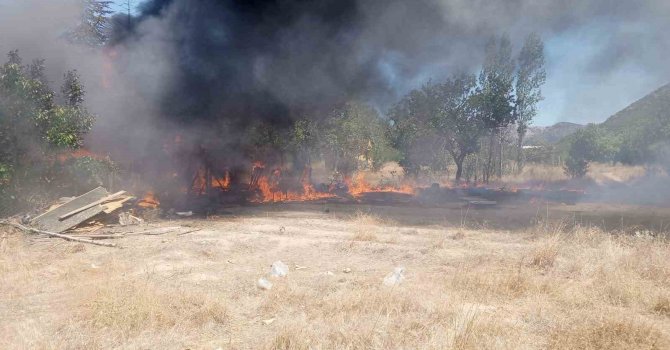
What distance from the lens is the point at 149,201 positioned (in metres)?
14.3

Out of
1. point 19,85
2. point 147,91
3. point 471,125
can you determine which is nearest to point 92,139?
point 147,91

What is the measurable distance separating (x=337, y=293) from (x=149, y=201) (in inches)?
425

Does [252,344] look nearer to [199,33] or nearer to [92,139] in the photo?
[92,139]

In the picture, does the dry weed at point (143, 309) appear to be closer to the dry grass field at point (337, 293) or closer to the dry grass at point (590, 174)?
the dry grass field at point (337, 293)

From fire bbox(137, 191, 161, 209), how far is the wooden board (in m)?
2.63

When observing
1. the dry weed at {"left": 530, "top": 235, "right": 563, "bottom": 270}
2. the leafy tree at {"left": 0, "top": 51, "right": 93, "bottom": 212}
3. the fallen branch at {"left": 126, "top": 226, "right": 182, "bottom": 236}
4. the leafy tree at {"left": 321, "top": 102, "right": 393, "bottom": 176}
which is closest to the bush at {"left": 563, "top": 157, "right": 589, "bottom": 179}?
the leafy tree at {"left": 321, "top": 102, "right": 393, "bottom": 176}

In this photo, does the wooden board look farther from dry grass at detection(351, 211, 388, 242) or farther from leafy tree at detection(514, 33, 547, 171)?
leafy tree at detection(514, 33, 547, 171)

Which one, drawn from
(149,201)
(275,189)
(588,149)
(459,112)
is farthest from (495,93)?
(149,201)

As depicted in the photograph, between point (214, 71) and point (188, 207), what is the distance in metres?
6.65

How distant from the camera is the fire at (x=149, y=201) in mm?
13638

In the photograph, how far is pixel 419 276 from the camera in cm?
674

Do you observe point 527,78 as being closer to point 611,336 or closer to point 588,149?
point 588,149

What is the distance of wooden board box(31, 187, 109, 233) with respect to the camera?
1000 centimetres

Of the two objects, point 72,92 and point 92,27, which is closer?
point 72,92
